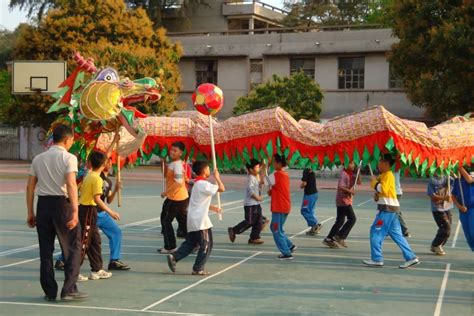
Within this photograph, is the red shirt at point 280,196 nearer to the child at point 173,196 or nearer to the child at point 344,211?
the child at point 173,196

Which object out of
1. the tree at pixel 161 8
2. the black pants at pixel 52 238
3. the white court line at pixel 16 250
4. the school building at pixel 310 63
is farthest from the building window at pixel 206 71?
the black pants at pixel 52 238

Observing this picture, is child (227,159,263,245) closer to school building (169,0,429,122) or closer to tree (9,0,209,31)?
school building (169,0,429,122)

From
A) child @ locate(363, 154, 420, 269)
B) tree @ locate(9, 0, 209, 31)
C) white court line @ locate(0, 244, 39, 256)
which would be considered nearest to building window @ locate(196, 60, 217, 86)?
tree @ locate(9, 0, 209, 31)

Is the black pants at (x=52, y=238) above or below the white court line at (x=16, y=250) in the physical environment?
above

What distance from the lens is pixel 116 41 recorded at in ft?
125

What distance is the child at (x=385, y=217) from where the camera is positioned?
1047 centimetres

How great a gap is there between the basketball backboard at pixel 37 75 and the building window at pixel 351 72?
815 inches

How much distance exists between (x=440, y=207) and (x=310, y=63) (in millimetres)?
30520

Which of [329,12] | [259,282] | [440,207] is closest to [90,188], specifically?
[259,282]

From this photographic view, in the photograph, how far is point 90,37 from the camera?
3816 centimetres

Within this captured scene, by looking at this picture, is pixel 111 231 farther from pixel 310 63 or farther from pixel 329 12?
pixel 329 12

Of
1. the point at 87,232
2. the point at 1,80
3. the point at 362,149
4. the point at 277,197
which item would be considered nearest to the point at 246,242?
the point at 277,197

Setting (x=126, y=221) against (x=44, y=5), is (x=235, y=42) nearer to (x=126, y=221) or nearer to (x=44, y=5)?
(x=44, y=5)

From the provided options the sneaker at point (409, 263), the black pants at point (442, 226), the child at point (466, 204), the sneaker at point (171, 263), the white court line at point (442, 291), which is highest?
the child at point (466, 204)
